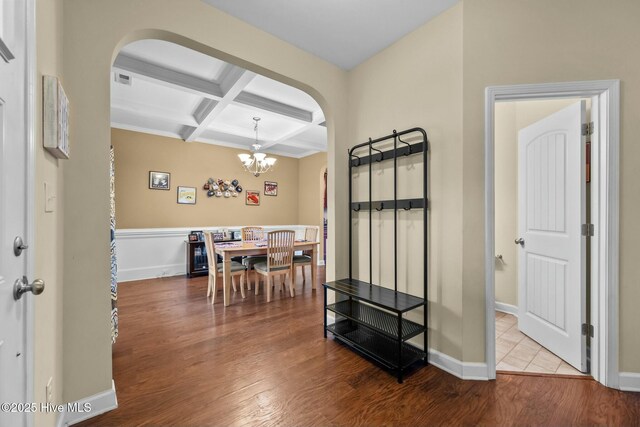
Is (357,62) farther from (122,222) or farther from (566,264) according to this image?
(122,222)

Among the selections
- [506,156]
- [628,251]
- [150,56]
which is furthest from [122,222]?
[628,251]

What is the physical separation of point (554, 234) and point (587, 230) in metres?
0.28

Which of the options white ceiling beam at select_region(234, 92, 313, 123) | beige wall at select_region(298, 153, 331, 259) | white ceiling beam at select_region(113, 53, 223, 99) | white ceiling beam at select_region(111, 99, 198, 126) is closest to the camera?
white ceiling beam at select_region(113, 53, 223, 99)

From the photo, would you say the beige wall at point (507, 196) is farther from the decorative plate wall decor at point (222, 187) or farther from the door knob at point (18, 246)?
the decorative plate wall decor at point (222, 187)

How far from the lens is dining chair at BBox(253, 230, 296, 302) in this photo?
3689 millimetres

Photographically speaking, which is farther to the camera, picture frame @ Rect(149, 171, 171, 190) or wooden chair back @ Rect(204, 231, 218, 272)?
picture frame @ Rect(149, 171, 171, 190)

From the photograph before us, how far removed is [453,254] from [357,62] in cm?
202

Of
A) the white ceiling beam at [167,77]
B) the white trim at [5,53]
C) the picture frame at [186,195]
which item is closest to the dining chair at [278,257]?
the white ceiling beam at [167,77]

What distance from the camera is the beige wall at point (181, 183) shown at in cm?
491

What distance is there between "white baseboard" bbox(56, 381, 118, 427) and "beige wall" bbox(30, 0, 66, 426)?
9 centimetres

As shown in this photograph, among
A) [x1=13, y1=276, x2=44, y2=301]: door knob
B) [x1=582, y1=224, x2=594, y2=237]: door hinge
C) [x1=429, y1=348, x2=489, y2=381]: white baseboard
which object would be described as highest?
[x1=582, y1=224, x2=594, y2=237]: door hinge

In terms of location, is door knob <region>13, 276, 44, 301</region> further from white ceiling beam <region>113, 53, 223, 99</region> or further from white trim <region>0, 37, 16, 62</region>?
white ceiling beam <region>113, 53, 223, 99</region>

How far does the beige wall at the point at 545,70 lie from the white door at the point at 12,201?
2262 millimetres

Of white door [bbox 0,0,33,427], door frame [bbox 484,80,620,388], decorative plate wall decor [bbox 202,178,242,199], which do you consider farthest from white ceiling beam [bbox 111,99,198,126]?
door frame [bbox 484,80,620,388]
